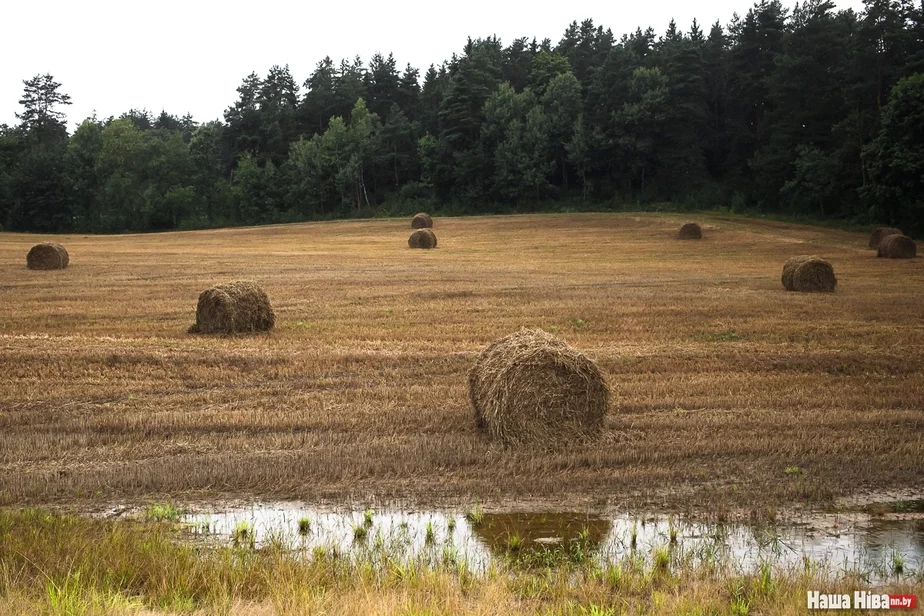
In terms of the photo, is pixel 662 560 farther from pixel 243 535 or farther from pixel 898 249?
pixel 898 249

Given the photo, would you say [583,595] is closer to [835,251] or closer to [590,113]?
[835,251]

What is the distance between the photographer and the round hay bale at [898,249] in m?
35.3

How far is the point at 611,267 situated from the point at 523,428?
23559 millimetres

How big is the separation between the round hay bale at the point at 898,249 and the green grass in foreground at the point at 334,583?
31.8m

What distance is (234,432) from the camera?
1142 centimetres

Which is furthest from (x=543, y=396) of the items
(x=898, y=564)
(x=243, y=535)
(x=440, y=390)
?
(x=898, y=564)

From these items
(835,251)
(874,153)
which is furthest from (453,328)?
(874,153)

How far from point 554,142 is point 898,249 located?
44107 millimetres

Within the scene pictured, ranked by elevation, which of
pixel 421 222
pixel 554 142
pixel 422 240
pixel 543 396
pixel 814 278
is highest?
pixel 554 142

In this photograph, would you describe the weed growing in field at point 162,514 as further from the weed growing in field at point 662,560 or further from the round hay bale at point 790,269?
the round hay bale at point 790,269

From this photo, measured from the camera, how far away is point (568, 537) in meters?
8.12

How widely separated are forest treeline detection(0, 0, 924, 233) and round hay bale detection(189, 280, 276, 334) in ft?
130

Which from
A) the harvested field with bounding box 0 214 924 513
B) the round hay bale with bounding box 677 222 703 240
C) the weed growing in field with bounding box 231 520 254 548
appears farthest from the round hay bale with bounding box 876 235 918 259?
the weed growing in field with bounding box 231 520 254 548

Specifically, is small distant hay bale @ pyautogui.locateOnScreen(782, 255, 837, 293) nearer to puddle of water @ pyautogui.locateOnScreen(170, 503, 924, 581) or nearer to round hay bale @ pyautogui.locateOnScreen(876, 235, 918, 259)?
round hay bale @ pyautogui.locateOnScreen(876, 235, 918, 259)
